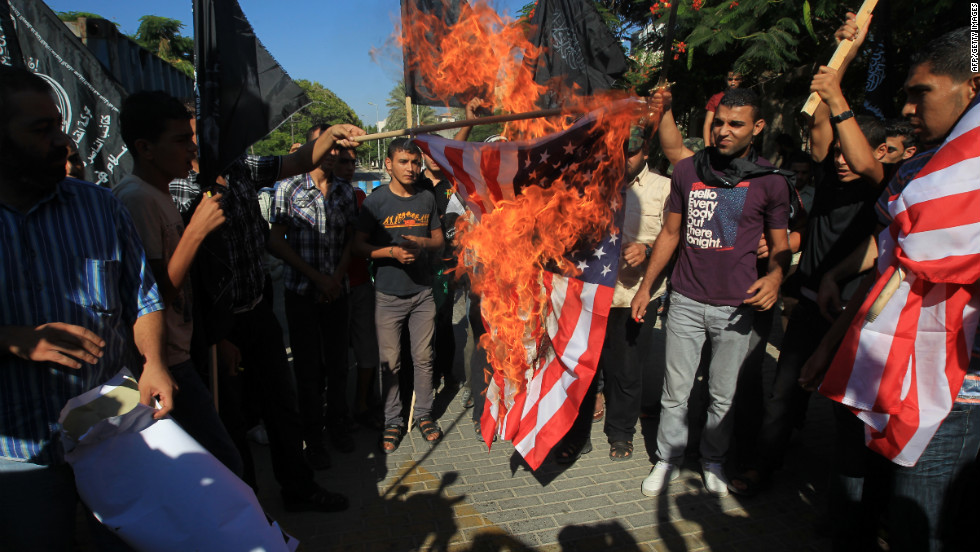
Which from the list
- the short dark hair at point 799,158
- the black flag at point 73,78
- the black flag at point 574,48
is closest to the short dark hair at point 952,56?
the black flag at point 574,48

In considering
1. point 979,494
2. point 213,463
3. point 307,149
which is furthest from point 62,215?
point 979,494

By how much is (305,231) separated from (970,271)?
3.97m

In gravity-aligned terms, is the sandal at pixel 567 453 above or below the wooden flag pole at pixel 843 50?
below

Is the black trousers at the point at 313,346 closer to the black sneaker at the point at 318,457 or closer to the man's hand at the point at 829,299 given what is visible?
the black sneaker at the point at 318,457

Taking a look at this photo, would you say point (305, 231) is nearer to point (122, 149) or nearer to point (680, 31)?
point (122, 149)

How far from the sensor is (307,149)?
133 inches

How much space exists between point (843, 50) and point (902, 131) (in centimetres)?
99

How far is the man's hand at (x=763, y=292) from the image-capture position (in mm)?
3592

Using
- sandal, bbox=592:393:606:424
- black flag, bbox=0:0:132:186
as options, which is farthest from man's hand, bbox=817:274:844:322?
black flag, bbox=0:0:132:186

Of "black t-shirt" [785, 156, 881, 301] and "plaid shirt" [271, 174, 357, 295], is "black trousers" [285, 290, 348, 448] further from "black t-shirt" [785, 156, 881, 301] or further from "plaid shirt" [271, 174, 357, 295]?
"black t-shirt" [785, 156, 881, 301]

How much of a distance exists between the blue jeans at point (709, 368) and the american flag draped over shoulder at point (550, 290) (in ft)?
2.53

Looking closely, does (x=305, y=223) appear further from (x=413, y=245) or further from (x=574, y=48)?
(x=574, y=48)

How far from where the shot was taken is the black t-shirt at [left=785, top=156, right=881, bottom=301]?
3.44 metres

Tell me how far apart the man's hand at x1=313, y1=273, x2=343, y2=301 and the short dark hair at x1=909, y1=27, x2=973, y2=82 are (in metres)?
3.74
